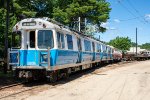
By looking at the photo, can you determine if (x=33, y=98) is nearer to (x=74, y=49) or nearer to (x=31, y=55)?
(x=31, y=55)

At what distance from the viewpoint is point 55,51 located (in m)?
16.9

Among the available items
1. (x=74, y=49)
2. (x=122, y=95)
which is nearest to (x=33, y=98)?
(x=122, y=95)

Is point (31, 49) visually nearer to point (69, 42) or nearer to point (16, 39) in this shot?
point (16, 39)

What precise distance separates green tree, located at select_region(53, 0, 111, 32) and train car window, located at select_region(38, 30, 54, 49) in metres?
30.7

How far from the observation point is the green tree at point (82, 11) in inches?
1959

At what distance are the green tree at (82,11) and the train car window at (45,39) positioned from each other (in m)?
30.7

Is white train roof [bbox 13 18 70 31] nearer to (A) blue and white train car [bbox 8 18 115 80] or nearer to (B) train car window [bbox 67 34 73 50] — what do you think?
(A) blue and white train car [bbox 8 18 115 80]

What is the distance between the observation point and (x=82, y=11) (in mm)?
49875

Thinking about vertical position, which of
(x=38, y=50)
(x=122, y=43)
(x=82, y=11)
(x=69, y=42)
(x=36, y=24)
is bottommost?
(x=38, y=50)

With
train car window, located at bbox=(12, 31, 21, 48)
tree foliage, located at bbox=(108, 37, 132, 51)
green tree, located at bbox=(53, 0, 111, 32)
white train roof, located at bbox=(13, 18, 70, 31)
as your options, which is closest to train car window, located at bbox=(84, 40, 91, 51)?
train car window, located at bbox=(12, 31, 21, 48)

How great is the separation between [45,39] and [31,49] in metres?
0.88

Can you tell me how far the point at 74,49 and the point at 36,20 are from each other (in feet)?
15.0

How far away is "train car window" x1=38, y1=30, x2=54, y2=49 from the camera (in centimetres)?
1720

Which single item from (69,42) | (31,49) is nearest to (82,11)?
(69,42)
